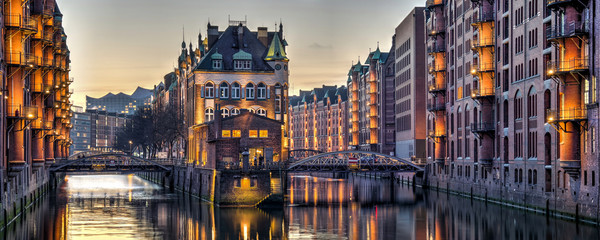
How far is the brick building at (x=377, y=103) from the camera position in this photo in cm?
16450

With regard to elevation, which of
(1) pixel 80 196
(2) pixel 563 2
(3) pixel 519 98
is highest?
(2) pixel 563 2

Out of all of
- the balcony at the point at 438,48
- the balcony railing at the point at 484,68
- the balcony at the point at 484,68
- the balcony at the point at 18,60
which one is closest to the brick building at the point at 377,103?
the balcony at the point at 438,48

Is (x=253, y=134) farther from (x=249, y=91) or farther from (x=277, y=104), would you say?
(x=277, y=104)

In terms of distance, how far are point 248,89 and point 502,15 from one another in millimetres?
58227

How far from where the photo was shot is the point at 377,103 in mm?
171125

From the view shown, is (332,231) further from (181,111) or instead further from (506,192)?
(181,111)

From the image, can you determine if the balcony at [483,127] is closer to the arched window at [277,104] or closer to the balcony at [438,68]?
the balcony at [438,68]

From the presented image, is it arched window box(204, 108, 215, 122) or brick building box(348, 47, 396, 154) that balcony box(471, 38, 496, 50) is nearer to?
arched window box(204, 108, 215, 122)

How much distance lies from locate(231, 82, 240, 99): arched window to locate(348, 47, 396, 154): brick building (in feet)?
129

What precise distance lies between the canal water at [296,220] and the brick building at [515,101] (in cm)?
302

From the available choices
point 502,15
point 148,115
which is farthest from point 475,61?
point 148,115

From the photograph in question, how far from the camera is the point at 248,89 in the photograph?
440 feet

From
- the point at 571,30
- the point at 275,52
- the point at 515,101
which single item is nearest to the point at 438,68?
the point at 515,101

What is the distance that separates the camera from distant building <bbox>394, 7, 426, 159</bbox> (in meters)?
136
